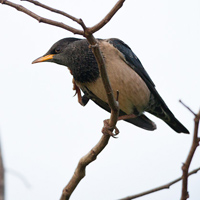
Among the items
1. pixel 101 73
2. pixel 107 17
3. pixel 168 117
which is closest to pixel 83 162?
pixel 101 73

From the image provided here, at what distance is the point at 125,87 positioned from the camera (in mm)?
7020

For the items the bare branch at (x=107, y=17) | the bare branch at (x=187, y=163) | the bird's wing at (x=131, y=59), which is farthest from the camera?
the bird's wing at (x=131, y=59)

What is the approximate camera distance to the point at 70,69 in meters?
7.43

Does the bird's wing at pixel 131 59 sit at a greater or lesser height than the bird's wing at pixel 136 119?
greater

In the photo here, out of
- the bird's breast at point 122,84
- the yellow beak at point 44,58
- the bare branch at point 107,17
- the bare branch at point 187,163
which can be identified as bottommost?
the bare branch at point 187,163

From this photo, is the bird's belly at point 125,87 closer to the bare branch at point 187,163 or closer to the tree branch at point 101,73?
the tree branch at point 101,73

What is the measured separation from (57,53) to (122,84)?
1.46 metres

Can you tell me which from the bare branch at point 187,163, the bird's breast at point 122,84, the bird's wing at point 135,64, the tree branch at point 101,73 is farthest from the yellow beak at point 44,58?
the bare branch at point 187,163

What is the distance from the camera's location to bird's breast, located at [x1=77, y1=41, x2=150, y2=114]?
6.89 m

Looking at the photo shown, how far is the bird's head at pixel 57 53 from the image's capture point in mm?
7492

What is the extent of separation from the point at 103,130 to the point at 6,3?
217cm

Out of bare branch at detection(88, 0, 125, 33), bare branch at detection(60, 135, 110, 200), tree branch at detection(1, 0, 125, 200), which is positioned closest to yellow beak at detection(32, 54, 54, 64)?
tree branch at detection(1, 0, 125, 200)

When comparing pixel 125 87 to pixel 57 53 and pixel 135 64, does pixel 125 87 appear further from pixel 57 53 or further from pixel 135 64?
pixel 57 53

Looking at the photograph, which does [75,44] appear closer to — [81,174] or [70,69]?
[70,69]
